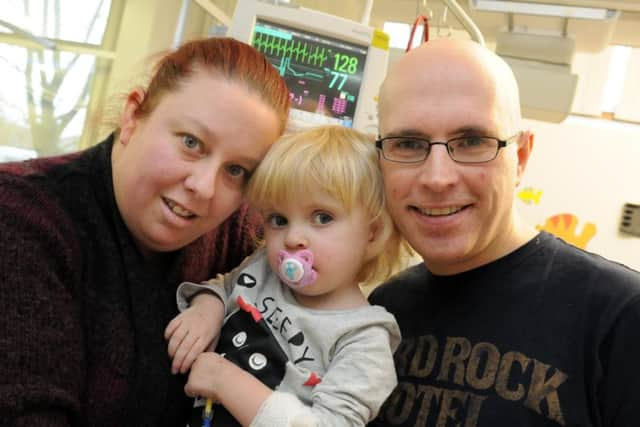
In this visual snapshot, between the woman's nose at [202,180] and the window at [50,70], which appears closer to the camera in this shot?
the woman's nose at [202,180]

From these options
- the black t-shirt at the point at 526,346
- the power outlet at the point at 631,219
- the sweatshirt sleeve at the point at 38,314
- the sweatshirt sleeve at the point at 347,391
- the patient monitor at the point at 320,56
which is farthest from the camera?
the power outlet at the point at 631,219

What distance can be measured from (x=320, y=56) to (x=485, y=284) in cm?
115

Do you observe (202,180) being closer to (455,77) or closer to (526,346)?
(455,77)

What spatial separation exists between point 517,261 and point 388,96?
0.46 meters

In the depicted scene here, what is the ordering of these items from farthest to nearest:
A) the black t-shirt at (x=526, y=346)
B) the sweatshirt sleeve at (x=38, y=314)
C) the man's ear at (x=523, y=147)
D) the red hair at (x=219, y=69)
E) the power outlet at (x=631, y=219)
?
the power outlet at (x=631, y=219) < the man's ear at (x=523, y=147) < the red hair at (x=219, y=69) < the black t-shirt at (x=526, y=346) < the sweatshirt sleeve at (x=38, y=314)

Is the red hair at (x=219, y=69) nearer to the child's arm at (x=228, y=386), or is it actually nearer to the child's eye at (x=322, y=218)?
the child's eye at (x=322, y=218)

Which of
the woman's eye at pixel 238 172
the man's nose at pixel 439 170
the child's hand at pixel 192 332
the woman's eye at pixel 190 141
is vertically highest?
the man's nose at pixel 439 170

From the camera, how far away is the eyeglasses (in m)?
1.27

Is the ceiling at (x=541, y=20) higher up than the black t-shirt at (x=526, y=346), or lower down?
higher up

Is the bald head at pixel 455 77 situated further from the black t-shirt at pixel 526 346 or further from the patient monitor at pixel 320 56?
the patient monitor at pixel 320 56

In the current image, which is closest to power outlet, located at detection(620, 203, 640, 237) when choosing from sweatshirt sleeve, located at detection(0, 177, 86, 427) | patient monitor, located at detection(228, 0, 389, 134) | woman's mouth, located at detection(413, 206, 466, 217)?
patient monitor, located at detection(228, 0, 389, 134)

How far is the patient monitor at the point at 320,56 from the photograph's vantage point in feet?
6.97

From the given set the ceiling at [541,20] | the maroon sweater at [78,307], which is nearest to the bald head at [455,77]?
the maroon sweater at [78,307]

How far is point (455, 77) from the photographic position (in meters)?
1.28
